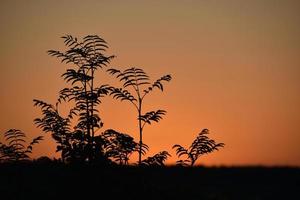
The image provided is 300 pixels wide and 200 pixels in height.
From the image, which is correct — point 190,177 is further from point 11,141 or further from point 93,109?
point 11,141

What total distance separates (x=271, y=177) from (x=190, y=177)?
64.9 ft

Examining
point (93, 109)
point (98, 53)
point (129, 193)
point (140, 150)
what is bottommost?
point (129, 193)

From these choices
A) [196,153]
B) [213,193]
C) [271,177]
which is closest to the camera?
[196,153]

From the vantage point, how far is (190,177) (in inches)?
546

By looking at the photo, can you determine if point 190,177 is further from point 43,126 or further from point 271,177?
point 271,177

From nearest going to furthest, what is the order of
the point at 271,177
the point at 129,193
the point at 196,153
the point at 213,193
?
the point at 129,193, the point at 196,153, the point at 213,193, the point at 271,177

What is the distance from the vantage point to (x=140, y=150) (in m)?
13.3

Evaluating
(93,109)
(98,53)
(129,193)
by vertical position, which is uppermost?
(98,53)

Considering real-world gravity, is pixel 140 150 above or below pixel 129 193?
above

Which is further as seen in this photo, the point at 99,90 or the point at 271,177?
the point at 271,177

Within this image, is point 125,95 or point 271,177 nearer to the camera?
point 125,95

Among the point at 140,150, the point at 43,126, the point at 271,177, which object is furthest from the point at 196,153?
the point at 271,177

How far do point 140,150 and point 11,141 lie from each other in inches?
119

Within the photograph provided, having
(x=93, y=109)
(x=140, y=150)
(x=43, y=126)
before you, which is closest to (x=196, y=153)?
(x=140, y=150)
